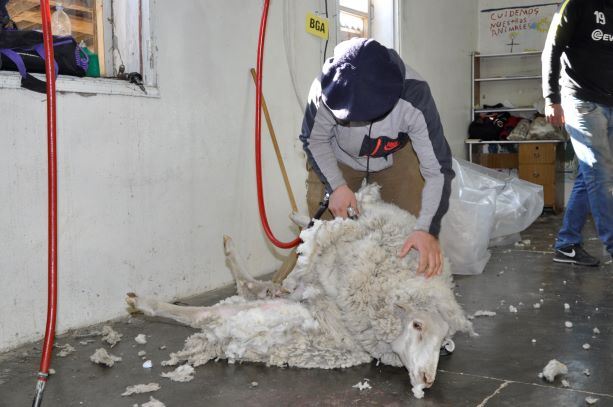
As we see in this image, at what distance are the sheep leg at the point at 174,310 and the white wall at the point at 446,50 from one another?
11.9 feet

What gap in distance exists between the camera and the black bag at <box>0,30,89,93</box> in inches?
84.7

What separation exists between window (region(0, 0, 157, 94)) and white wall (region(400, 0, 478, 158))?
9.53 ft

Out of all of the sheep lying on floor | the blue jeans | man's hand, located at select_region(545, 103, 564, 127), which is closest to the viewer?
the sheep lying on floor

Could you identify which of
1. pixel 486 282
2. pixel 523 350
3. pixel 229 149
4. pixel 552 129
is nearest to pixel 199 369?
pixel 523 350

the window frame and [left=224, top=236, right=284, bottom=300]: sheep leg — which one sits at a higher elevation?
the window frame

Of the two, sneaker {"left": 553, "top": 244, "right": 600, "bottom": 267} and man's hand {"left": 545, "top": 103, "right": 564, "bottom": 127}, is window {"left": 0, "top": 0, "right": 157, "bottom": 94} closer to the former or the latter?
man's hand {"left": 545, "top": 103, "right": 564, "bottom": 127}

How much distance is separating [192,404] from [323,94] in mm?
1013

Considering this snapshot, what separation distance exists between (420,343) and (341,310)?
0.29 meters

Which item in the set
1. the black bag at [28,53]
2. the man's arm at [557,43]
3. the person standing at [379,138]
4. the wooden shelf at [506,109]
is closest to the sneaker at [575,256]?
the man's arm at [557,43]

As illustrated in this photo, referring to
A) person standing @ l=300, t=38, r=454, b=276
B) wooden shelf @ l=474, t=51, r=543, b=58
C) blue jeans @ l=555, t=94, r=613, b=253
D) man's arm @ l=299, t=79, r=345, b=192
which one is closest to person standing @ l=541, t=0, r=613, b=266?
blue jeans @ l=555, t=94, r=613, b=253

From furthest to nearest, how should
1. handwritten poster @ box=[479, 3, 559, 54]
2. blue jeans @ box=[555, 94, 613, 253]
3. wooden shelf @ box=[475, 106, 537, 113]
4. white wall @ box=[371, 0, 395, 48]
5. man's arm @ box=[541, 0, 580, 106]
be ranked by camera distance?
handwritten poster @ box=[479, 3, 559, 54] → wooden shelf @ box=[475, 106, 537, 113] → white wall @ box=[371, 0, 395, 48] → man's arm @ box=[541, 0, 580, 106] → blue jeans @ box=[555, 94, 613, 253]

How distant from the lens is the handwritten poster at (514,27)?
6.88m

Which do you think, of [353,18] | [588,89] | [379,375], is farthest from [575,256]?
[353,18]

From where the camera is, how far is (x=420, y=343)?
1.78 meters
